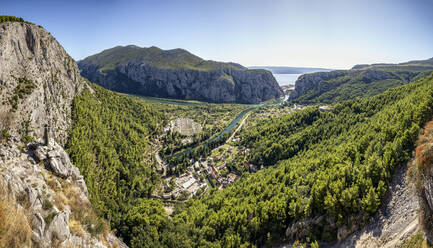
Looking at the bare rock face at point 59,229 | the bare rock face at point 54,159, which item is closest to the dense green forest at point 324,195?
the bare rock face at point 59,229

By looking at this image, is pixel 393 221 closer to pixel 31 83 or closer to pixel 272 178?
pixel 272 178

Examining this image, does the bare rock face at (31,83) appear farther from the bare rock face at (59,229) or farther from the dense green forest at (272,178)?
the bare rock face at (59,229)

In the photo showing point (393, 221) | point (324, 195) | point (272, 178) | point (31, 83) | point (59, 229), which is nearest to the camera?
point (59, 229)

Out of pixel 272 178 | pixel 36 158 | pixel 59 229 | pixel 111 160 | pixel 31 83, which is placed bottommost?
pixel 272 178

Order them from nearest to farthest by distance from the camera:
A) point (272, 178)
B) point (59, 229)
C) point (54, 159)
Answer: point (59, 229) < point (54, 159) < point (272, 178)

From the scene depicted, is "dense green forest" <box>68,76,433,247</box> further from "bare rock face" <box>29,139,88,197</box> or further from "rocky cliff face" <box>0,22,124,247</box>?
"bare rock face" <box>29,139,88,197</box>

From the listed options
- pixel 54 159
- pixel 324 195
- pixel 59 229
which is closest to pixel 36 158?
pixel 54 159

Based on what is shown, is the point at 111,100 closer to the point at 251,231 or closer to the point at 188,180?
the point at 188,180
